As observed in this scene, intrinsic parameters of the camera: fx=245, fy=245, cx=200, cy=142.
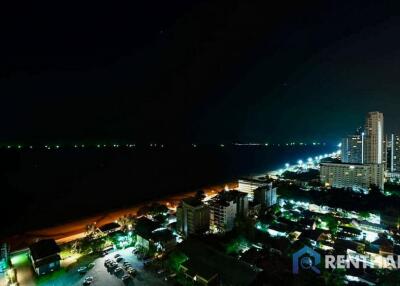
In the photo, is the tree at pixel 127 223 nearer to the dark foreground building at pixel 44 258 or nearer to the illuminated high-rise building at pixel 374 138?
the dark foreground building at pixel 44 258

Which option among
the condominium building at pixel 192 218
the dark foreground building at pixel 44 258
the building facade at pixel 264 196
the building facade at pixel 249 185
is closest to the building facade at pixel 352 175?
the building facade at pixel 249 185

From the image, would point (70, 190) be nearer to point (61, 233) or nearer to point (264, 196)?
point (61, 233)

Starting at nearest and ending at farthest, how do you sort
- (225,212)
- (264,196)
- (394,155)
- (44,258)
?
(44,258) < (225,212) < (264,196) < (394,155)

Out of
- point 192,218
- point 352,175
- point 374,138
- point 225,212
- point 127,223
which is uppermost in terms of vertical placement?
point 374,138

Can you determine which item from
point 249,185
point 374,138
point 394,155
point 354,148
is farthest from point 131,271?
point 394,155

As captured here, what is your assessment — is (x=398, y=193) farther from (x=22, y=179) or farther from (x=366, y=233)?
(x=22, y=179)

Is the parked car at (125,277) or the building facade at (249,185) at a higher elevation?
the building facade at (249,185)

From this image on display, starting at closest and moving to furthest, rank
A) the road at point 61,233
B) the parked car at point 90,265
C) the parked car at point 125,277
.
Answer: the parked car at point 125,277, the parked car at point 90,265, the road at point 61,233
